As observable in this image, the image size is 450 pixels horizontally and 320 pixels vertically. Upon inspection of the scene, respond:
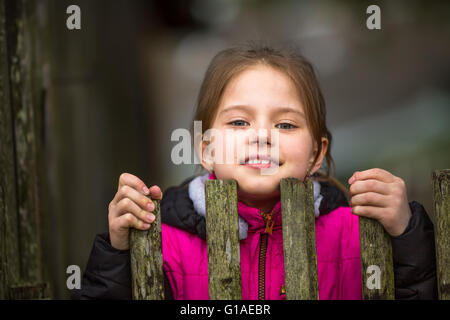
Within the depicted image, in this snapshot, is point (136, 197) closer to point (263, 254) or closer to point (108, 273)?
point (108, 273)

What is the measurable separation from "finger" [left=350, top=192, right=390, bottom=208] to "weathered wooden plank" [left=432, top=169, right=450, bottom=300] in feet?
0.49

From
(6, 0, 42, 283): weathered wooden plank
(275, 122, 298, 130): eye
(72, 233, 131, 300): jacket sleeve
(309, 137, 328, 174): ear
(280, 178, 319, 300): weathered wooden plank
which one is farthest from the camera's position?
(6, 0, 42, 283): weathered wooden plank

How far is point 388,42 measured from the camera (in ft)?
21.1

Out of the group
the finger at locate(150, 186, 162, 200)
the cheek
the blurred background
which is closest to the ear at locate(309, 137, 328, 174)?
the cheek

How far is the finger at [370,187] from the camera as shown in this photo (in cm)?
178

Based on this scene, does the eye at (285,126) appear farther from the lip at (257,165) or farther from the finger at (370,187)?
the finger at (370,187)

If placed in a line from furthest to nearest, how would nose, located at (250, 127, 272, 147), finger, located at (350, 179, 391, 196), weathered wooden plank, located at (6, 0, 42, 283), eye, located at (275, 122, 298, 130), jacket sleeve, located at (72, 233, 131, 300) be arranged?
weathered wooden plank, located at (6, 0, 42, 283)
eye, located at (275, 122, 298, 130)
nose, located at (250, 127, 272, 147)
jacket sleeve, located at (72, 233, 131, 300)
finger, located at (350, 179, 391, 196)

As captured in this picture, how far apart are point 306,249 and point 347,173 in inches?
188

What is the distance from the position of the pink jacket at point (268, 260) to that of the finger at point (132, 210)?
493mm

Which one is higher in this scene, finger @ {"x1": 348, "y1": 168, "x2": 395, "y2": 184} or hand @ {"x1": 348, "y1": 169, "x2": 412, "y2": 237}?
finger @ {"x1": 348, "y1": 168, "x2": 395, "y2": 184}

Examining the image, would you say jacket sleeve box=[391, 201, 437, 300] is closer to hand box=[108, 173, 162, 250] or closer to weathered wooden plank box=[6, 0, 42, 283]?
hand box=[108, 173, 162, 250]

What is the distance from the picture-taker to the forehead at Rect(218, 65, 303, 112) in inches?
82.8

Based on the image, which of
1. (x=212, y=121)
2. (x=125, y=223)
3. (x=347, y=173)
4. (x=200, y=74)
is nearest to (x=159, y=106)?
(x=200, y=74)

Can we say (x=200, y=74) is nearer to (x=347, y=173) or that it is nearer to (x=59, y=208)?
(x=347, y=173)
